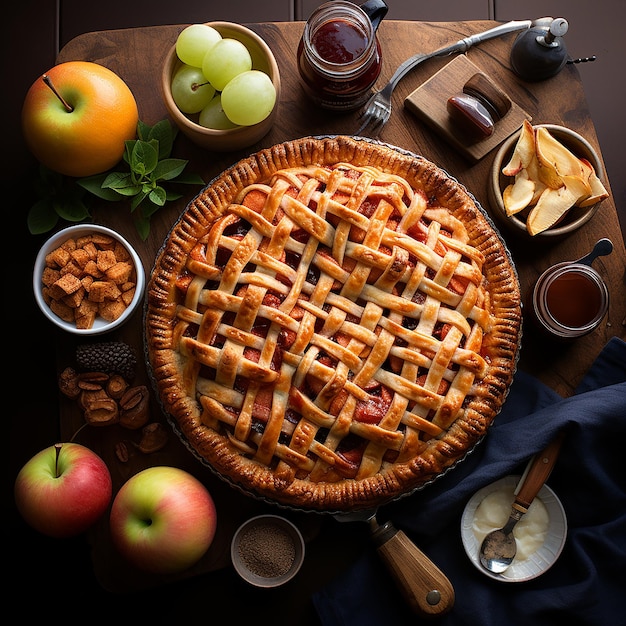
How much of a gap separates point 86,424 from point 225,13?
4.36 feet

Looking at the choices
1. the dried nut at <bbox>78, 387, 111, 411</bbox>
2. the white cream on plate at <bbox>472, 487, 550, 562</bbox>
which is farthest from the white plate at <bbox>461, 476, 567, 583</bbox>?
the dried nut at <bbox>78, 387, 111, 411</bbox>

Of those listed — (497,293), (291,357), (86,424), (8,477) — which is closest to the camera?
(291,357)

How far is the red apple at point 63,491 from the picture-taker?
1.54 meters

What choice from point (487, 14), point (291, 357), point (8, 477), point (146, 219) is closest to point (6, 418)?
point (8, 477)

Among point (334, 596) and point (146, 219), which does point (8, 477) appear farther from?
point (334, 596)

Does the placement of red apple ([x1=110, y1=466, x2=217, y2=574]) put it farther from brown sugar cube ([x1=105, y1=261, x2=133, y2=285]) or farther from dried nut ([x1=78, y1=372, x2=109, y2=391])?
brown sugar cube ([x1=105, y1=261, x2=133, y2=285])

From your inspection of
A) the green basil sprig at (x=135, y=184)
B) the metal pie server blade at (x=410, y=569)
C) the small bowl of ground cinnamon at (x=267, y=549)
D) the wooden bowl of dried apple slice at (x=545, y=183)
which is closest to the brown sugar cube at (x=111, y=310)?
the green basil sprig at (x=135, y=184)

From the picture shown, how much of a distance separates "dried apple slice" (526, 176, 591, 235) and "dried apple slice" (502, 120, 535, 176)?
10 cm

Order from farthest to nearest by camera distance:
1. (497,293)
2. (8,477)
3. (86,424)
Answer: (8,477)
(86,424)
(497,293)

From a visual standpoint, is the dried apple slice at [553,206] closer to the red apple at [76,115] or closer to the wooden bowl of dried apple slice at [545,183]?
the wooden bowl of dried apple slice at [545,183]

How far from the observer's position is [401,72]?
5.74 ft

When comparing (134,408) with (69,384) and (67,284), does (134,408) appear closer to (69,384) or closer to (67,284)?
(69,384)

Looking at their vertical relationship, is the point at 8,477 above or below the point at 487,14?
below

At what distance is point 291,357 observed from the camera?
4.71ft
